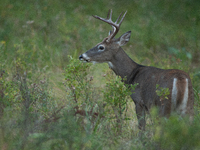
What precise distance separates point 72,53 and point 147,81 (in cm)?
398

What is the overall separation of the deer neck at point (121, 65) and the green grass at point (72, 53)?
43cm

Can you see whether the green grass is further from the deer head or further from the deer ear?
the deer ear

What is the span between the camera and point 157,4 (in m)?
12.8

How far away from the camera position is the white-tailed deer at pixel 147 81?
13.6 ft

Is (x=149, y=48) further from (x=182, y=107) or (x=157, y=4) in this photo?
(x=182, y=107)

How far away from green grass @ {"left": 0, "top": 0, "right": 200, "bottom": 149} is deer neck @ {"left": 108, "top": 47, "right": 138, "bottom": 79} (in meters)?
0.43

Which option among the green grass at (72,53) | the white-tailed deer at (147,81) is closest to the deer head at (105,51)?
the white-tailed deer at (147,81)

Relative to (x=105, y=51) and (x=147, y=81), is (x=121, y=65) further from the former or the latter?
(x=147, y=81)

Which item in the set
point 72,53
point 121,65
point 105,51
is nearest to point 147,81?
point 121,65

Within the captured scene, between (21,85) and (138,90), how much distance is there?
65.1 inches

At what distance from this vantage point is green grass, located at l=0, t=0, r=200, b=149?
3.50 meters

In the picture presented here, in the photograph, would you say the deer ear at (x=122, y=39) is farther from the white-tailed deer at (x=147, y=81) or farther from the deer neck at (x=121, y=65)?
the deer neck at (x=121, y=65)

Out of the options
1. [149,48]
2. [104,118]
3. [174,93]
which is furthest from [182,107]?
[149,48]

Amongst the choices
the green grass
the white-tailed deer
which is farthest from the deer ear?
the green grass
